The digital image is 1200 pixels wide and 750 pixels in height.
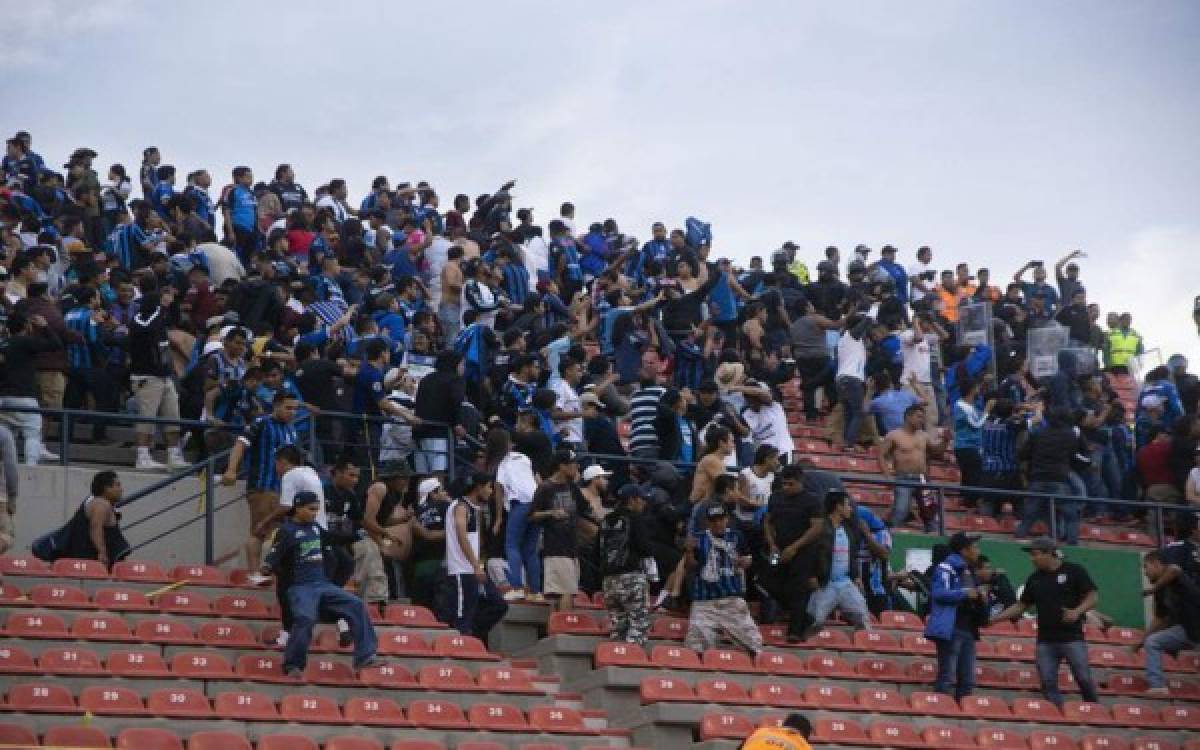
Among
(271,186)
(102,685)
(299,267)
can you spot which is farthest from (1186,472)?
(102,685)

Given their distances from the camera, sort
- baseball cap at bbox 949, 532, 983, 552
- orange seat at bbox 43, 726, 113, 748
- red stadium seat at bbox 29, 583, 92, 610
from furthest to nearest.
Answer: baseball cap at bbox 949, 532, 983, 552, red stadium seat at bbox 29, 583, 92, 610, orange seat at bbox 43, 726, 113, 748

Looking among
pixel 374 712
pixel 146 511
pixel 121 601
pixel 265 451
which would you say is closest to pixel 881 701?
pixel 374 712

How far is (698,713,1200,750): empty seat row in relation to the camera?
1738cm

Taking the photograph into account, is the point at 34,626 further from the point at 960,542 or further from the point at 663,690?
the point at 960,542

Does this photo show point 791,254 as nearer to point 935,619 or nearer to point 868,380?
point 868,380

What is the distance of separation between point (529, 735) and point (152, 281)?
308 inches

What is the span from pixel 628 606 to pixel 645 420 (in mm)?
3701

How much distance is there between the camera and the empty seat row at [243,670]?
16.0 m

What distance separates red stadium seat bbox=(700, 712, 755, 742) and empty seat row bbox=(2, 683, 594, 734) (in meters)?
0.88

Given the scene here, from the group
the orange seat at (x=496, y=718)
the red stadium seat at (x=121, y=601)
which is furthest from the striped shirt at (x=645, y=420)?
the red stadium seat at (x=121, y=601)

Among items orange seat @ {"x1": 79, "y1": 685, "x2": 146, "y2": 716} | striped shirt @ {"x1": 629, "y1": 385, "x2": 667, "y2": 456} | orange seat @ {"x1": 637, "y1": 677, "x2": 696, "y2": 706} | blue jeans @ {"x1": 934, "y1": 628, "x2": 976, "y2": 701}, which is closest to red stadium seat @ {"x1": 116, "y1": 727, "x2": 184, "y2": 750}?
orange seat @ {"x1": 79, "y1": 685, "x2": 146, "y2": 716}

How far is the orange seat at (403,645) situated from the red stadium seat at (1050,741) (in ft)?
16.6

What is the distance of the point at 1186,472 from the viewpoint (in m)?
25.0

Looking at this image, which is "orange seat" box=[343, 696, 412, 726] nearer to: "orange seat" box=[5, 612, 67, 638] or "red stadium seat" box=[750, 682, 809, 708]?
"orange seat" box=[5, 612, 67, 638]
